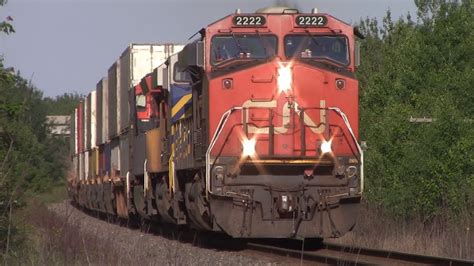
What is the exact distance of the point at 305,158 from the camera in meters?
14.5

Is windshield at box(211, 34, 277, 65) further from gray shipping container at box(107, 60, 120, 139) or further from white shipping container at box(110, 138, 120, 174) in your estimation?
gray shipping container at box(107, 60, 120, 139)

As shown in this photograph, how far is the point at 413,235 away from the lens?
16734 mm

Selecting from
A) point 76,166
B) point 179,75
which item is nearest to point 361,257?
point 179,75

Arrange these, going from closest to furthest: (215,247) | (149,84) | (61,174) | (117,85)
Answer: (215,247)
(149,84)
(117,85)
(61,174)

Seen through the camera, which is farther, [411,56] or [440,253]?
[411,56]

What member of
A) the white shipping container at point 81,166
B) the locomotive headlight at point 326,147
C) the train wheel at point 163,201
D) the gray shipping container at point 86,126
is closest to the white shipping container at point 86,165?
the gray shipping container at point 86,126

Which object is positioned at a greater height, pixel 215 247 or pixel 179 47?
pixel 179 47

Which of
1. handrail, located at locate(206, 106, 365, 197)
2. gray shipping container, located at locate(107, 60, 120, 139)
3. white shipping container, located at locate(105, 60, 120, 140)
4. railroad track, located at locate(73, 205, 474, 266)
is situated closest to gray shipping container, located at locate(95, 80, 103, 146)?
white shipping container, located at locate(105, 60, 120, 140)

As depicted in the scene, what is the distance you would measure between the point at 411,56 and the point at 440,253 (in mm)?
13703

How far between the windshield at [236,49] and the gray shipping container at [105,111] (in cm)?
1556

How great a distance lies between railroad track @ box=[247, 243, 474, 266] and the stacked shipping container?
31.3ft

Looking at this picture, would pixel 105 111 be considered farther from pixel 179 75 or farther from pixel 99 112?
pixel 179 75

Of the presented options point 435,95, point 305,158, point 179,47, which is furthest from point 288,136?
point 179,47

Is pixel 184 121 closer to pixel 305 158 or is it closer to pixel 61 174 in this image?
pixel 305 158
